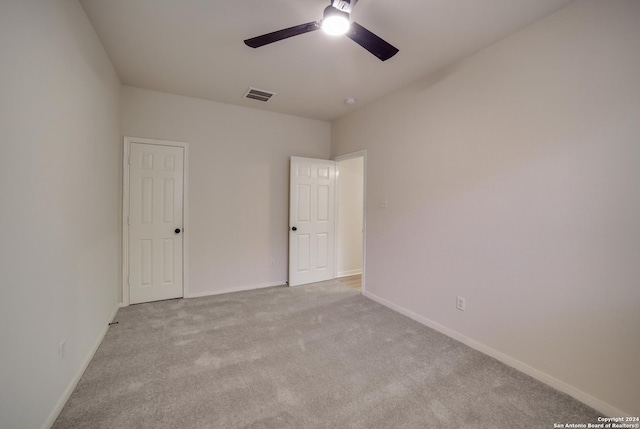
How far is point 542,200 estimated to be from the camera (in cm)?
206

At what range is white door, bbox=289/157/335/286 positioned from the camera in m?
4.24

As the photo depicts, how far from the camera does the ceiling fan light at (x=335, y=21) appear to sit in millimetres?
1609

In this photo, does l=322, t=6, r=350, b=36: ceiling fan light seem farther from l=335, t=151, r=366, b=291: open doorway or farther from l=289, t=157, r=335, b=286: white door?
l=335, t=151, r=366, b=291: open doorway

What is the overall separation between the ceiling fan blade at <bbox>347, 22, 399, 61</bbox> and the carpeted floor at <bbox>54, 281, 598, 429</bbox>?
234 centimetres

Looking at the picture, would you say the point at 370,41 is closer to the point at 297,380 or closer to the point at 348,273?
the point at 297,380

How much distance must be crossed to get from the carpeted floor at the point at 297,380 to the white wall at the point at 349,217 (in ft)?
6.09

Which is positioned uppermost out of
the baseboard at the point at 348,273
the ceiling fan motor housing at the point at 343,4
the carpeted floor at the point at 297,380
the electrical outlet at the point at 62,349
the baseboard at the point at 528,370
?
the ceiling fan motor housing at the point at 343,4

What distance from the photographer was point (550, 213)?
2018 millimetres

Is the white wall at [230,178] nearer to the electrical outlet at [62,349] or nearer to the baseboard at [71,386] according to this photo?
the baseboard at [71,386]

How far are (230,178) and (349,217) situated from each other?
7.17 ft

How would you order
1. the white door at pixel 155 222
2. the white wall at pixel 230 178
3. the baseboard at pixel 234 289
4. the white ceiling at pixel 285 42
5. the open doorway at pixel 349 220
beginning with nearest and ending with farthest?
1. the white ceiling at pixel 285 42
2. the white door at pixel 155 222
3. the white wall at pixel 230 178
4. the baseboard at pixel 234 289
5. the open doorway at pixel 349 220

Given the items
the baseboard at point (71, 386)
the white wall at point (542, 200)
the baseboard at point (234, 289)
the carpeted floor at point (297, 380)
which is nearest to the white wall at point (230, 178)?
the baseboard at point (234, 289)

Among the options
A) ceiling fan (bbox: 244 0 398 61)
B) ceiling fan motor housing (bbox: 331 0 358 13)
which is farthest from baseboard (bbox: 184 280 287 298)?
ceiling fan motor housing (bbox: 331 0 358 13)

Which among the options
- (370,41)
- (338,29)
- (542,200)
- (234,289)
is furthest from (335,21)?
(234,289)
